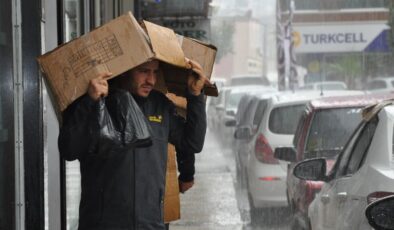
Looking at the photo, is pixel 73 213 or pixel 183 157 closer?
pixel 183 157

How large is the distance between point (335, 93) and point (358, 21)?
78.6 feet

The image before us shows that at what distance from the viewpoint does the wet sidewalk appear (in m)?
10.4

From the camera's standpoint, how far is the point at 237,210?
11656 mm

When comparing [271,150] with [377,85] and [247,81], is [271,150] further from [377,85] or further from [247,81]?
[247,81]

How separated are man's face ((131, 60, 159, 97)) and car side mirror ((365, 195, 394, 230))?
1.18 metres

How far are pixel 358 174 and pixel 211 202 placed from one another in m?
7.55

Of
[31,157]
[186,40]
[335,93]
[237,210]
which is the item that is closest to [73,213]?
[31,157]

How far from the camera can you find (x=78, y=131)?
3570mm

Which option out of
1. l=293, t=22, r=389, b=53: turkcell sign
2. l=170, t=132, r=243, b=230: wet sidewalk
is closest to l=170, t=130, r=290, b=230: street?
l=170, t=132, r=243, b=230: wet sidewalk

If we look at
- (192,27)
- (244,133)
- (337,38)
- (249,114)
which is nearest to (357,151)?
(244,133)

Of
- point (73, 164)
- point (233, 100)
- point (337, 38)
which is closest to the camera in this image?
point (73, 164)

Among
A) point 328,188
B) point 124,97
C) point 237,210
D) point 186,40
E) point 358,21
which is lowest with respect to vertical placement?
point 237,210

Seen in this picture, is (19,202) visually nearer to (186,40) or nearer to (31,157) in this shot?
(31,157)

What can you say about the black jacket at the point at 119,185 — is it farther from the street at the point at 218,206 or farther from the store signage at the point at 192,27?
the store signage at the point at 192,27
